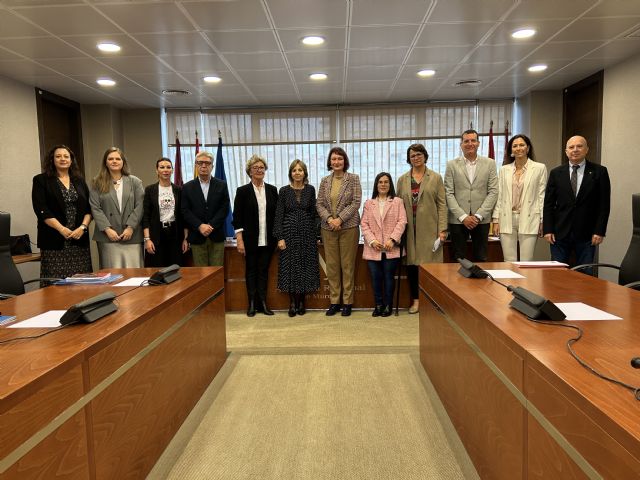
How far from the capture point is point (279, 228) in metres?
4.67

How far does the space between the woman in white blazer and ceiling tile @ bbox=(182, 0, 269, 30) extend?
244 cm

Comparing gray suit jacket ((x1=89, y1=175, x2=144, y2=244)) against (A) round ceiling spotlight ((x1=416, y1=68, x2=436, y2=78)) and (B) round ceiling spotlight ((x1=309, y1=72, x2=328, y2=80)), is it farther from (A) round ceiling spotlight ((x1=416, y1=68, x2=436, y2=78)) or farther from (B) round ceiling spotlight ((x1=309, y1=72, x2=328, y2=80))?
(A) round ceiling spotlight ((x1=416, y1=68, x2=436, y2=78))

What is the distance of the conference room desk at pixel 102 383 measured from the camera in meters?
1.24

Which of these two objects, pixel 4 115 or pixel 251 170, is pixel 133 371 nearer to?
pixel 251 170

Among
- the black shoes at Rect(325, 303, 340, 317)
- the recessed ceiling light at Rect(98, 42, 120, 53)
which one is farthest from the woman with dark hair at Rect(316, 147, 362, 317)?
the recessed ceiling light at Rect(98, 42, 120, 53)

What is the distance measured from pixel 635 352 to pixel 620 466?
1.85ft

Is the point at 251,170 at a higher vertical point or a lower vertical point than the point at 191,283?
higher

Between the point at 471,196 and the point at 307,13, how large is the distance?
2.22 m

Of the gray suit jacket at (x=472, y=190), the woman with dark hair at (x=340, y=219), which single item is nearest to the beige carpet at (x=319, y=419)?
the woman with dark hair at (x=340, y=219)

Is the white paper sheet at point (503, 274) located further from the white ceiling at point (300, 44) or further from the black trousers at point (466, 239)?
the white ceiling at point (300, 44)

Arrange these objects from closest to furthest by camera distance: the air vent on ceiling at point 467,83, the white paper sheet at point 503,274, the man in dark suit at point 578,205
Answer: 1. the white paper sheet at point 503,274
2. the man in dark suit at point 578,205
3. the air vent on ceiling at point 467,83

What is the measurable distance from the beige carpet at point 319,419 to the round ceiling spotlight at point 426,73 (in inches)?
128

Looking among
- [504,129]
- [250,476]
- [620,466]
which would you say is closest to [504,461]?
[620,466]

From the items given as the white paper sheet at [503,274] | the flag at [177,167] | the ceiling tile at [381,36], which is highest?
the ceiling tile at [381,36]
